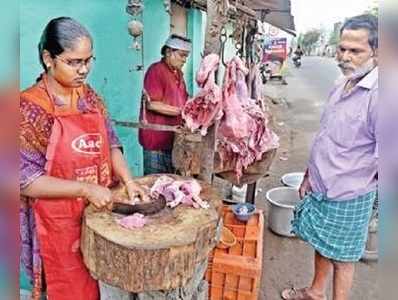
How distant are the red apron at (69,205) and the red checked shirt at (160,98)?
131cm

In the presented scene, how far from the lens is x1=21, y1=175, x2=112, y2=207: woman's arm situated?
1.57 m

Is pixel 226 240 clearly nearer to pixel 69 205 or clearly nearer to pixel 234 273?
pixel 234 273

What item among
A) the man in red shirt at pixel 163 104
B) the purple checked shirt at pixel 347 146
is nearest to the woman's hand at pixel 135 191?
the man in red shirt at pixel 163 104

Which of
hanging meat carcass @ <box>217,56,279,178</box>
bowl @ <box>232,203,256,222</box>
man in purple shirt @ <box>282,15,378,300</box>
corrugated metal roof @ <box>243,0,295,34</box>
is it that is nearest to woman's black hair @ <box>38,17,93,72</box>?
hanging meat carcass @ <box>217,56,279,178</box>

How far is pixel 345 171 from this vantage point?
8.39 feet

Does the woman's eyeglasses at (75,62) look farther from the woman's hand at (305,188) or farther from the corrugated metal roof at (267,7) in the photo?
the woman's hand at (305,188)

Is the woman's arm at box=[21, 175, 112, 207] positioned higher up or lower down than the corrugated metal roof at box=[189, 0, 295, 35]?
lower down

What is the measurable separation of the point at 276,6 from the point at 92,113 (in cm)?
363

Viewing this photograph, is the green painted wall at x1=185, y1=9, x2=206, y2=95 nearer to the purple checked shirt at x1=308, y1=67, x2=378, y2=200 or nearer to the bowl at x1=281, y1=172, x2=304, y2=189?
the bowl at x1=281, y1=172, x2=304, y2=189

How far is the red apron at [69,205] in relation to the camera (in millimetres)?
1637

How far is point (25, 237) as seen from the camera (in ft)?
5.70

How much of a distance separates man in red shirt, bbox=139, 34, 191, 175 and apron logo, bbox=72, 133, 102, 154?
4.37 ft
